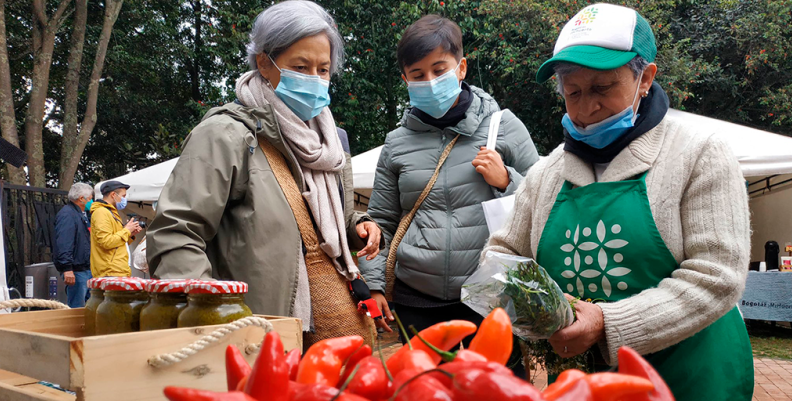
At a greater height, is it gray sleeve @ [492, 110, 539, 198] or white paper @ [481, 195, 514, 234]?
gray sleeve @ [492, 110, 539, 198]

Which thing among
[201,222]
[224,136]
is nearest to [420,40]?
[224,136]

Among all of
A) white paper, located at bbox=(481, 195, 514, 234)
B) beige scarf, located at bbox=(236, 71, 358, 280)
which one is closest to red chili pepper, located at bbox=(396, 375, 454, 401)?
beige scarf, located at bbox=(236, 71, 358, 280)

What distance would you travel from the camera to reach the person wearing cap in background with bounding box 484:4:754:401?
4.47 ft

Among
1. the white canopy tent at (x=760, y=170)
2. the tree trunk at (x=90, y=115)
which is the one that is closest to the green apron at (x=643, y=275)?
the white canopy tent at (x=760, y=170)

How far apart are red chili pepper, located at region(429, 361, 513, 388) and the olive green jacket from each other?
1.16 metres

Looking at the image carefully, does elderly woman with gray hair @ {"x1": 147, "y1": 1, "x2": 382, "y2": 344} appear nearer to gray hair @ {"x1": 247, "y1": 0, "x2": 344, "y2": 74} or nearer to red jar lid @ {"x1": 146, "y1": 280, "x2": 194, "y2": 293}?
gray hair @ {"x1": 247, "y1": 0, "x2": 344, "y2": 74}

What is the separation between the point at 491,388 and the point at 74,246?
8667 mm

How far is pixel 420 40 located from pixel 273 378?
7.06 feet

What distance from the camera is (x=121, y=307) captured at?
129cm

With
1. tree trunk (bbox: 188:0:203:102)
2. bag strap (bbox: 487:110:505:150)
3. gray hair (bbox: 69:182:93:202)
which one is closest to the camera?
bag strap (bbox: 487:110:505:150)

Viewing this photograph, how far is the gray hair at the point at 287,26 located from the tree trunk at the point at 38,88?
11.1 m

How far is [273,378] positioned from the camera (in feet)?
2.24

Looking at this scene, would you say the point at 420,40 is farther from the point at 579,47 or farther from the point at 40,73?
the point at 40,73

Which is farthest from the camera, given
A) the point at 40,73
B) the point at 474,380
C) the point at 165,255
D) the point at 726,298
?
the point at 40,73
